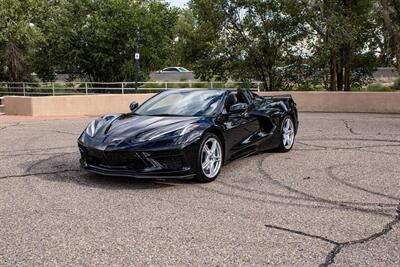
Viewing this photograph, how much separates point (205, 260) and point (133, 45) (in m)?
23.4

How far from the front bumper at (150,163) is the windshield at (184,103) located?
107 centimetres

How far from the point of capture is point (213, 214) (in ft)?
16.5

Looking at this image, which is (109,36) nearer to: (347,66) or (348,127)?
(347,66)

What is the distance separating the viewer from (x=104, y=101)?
18.2 m

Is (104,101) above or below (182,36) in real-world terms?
below

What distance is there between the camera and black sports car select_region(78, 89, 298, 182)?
602 cm

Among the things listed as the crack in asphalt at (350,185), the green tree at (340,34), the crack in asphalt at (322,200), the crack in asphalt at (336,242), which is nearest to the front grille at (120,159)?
the crack in asphalt at (322,200)

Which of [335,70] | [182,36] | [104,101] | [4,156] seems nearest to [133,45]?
[182,36]

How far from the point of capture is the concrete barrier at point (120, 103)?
1691 centimetres

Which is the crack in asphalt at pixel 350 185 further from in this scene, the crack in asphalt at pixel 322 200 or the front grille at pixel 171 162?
the front grille at pixel 171 162

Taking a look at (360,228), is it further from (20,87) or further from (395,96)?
(20,87)

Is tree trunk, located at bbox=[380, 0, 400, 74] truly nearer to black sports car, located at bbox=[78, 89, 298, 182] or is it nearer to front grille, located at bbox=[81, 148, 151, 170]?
black sports car, located at bbox=[78, 89, 298, 182]

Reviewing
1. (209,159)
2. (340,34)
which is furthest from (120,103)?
(209,159)

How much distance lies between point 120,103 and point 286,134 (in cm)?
1059
